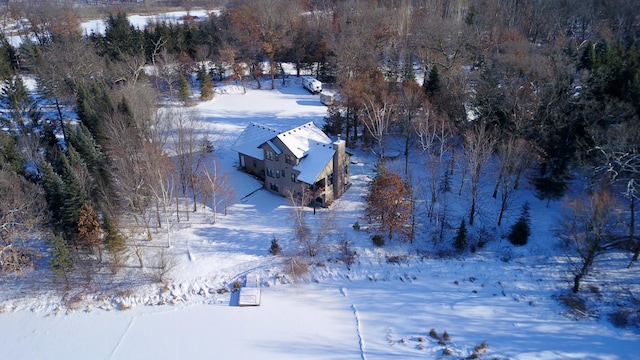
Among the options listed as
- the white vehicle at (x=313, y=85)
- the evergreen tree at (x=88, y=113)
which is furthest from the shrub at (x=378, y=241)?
the white vehicle at (x=313, y=85)

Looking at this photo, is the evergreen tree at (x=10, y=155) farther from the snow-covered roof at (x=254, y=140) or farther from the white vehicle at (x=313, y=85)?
the white vehicle at (x=313, y=85)

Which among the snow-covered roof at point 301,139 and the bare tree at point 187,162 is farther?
the bare tree at point 187,162

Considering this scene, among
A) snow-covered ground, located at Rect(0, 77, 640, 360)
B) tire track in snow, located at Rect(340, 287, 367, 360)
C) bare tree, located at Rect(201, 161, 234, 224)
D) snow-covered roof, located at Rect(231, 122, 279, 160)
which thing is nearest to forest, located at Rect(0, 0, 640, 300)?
bare tree, located at Rect(201, 161, 234, 224)

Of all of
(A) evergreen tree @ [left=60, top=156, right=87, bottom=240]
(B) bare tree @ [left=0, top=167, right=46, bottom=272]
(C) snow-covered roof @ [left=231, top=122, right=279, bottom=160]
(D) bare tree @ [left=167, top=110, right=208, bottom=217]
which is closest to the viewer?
(B) bare tree @ [left=0, top=167, right=46, bottom=272]

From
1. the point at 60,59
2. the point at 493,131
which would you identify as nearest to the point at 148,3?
the point at 60,59

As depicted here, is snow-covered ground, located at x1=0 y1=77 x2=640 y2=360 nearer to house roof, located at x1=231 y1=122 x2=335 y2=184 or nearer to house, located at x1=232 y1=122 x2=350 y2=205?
house, located at x1=232 y1=122 x2=350 y2=205

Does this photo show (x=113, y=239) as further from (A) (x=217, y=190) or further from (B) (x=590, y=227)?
(B) (x=590, y=227)

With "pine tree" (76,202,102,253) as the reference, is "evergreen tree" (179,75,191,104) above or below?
above
